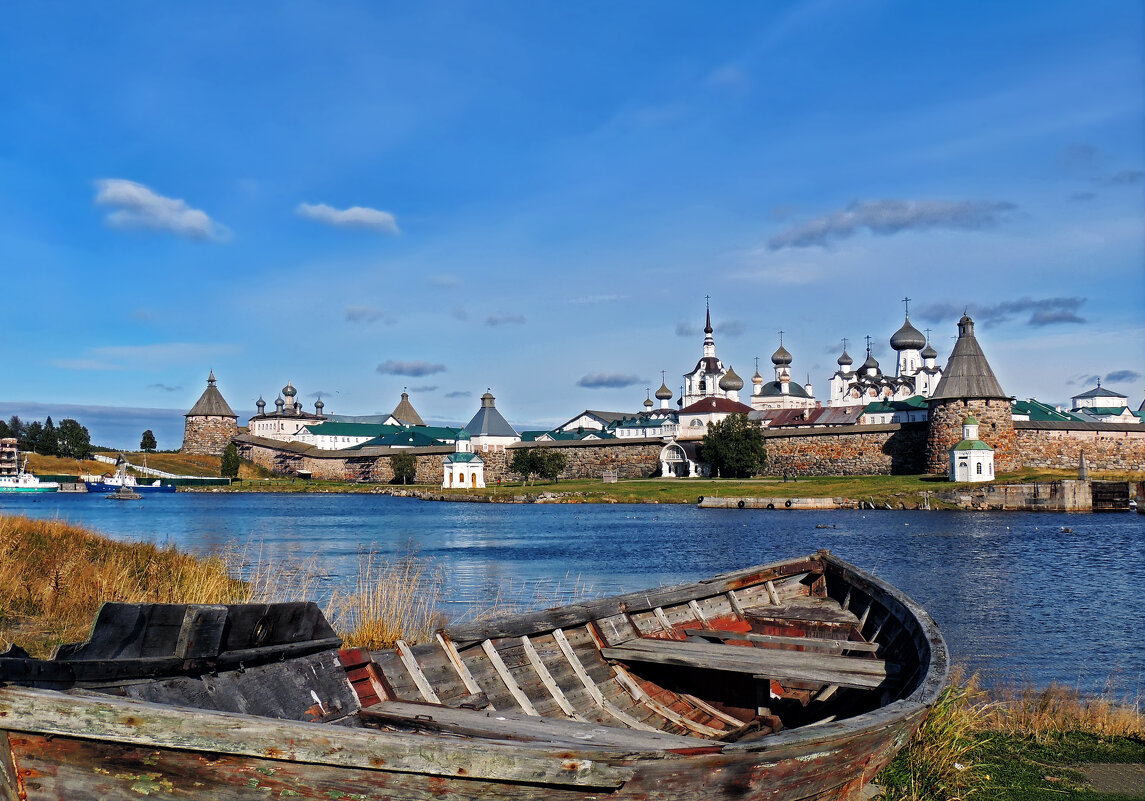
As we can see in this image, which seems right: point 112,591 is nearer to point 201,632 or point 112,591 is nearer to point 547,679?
point 547,679

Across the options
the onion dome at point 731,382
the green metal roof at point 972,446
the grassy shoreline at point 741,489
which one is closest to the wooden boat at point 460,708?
the grassy shoreline at point 741,489

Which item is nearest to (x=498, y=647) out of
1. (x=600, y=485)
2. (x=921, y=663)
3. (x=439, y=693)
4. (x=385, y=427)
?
(x=439, y=693)

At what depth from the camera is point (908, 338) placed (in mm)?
109562

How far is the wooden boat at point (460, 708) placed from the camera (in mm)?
3406

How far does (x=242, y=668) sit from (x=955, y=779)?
15.1 ft

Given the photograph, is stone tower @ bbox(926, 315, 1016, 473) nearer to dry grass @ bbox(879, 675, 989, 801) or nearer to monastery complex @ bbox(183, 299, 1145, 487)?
monastery complex @ bbox(183, 299, 1145, 487)

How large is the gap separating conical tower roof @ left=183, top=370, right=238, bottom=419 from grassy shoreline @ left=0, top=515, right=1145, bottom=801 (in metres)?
111

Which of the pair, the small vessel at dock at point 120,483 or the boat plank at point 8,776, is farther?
the small vessel at dock at point 120,483

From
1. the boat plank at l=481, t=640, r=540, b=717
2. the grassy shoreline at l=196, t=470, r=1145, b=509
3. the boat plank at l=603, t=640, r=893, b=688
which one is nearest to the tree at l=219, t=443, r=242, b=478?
the grassy shoreline at l=196, t=470, r=1145, b=509

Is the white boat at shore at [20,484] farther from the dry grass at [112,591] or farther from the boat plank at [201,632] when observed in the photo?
the boat plank at [201,632]

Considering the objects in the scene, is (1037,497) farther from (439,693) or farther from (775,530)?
(439,693)

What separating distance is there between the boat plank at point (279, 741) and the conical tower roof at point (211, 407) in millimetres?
126117

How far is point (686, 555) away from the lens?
95.6 ft

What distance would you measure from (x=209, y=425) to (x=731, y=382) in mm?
67454
